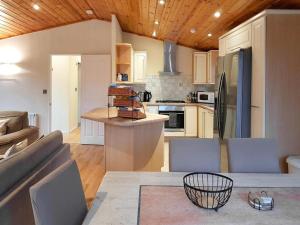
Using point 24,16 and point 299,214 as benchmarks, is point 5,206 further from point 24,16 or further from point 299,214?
point 24,16

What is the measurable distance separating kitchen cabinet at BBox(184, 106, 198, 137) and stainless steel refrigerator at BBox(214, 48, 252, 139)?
8.50 ft

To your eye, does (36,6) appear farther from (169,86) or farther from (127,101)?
(169,86)

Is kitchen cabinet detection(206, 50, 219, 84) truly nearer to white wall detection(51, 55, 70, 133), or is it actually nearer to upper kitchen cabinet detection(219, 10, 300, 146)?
upper kitchen cabinet detection(219, 10, 300, 146)

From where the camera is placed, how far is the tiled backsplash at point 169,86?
730cm

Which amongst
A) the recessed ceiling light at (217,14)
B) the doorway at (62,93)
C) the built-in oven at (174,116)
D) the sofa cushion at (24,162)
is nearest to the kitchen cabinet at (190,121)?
the built-in oven at (174,116)

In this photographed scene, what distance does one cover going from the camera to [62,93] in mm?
7832

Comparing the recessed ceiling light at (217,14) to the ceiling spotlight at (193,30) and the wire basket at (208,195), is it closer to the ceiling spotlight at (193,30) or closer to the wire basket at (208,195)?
the ceiling spotlight at (193,30)

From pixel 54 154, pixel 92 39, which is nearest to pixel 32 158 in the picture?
pixel 54 154

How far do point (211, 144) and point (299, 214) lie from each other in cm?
91

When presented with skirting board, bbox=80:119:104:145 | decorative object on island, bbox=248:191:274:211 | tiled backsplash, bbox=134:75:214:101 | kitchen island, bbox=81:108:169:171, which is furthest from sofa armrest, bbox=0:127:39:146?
decorative object on island, bbox=248:191:274:211

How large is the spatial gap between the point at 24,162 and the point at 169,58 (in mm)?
5518

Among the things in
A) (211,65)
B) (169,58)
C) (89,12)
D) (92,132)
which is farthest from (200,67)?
(92,132)

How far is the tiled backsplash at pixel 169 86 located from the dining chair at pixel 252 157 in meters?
5.19

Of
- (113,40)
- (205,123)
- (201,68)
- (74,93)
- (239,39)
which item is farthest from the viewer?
(74,93)
